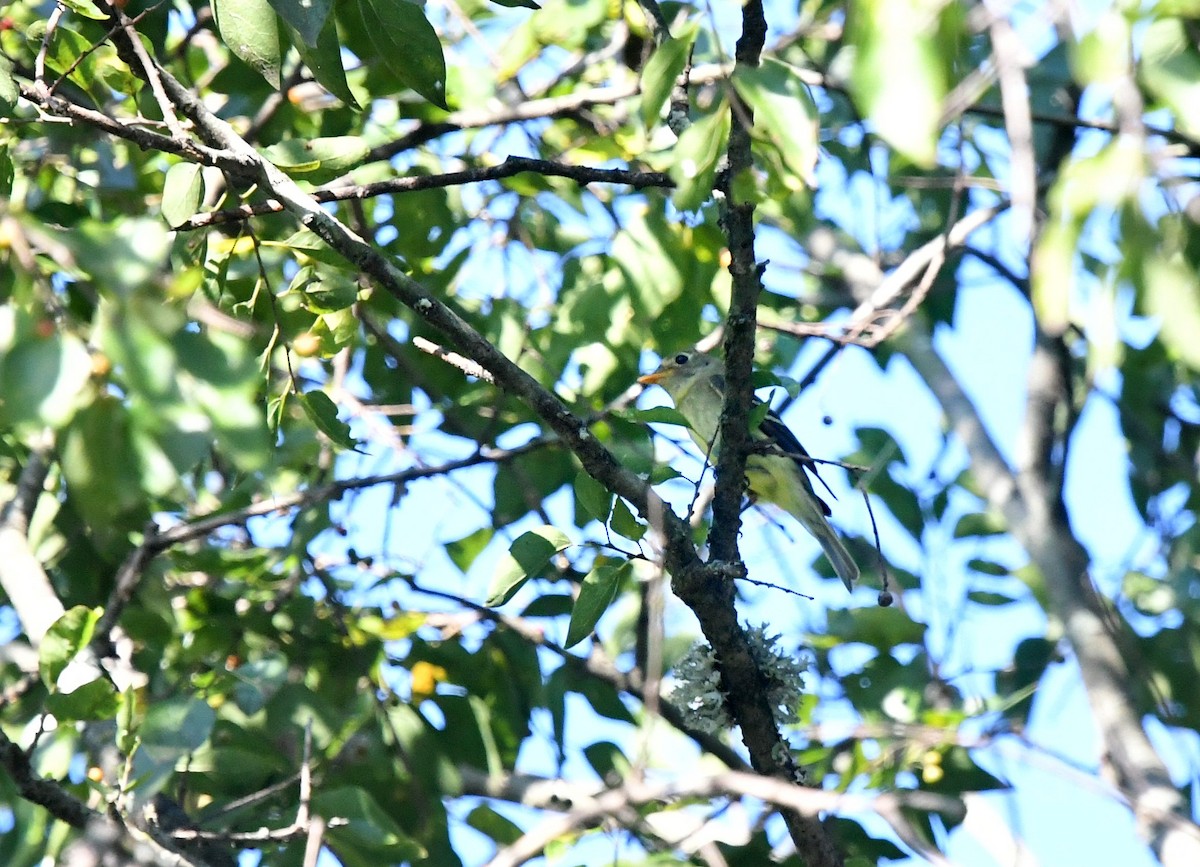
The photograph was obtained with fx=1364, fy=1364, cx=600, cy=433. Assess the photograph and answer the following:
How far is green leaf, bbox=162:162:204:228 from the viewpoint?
3.14 metres

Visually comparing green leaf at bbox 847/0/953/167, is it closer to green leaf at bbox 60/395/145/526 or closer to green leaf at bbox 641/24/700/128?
green leaf at bbox 641/24/700/128

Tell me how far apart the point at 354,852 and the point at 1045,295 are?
2.79 metres

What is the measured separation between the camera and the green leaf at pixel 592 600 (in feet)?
10.1

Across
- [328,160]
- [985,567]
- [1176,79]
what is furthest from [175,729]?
[985,567]

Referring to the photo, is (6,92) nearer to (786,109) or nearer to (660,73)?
(660,73)

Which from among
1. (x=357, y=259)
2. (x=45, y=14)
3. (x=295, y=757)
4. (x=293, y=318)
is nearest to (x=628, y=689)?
(x=295, y=757)

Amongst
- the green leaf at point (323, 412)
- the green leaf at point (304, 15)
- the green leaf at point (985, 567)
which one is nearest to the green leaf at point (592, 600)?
the green leaf at point (323, 412)

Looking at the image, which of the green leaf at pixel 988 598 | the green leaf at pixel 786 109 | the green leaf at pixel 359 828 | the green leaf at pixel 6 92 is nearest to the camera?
the green leaf at pixel 786 109

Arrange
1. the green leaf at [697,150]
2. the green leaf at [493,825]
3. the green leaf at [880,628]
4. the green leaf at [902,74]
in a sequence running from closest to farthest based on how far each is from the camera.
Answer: the green leaf at [902,74] < the green leaf at [697,150] < the green leaf at [493,825] < the green leaf at [880,628]

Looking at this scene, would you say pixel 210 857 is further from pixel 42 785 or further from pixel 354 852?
pixel 42 785

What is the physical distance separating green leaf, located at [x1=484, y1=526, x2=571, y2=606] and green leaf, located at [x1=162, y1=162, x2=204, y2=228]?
106 cm

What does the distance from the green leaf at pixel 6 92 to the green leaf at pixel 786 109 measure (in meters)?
1.65

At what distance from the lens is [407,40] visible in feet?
9.77

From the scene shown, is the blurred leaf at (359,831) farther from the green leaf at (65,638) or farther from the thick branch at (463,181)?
the thick branch at (463,181)
